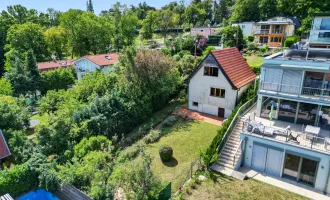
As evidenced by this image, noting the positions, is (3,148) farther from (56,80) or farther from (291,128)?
(56,80)

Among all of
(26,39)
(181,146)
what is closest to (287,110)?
(181,146)

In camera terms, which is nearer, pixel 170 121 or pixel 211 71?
pixel 211 71

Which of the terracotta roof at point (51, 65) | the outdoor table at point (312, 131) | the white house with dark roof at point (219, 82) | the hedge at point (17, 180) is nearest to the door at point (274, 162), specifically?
the outdoor table at point (312, 131)

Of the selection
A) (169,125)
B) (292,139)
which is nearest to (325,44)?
(292,139)

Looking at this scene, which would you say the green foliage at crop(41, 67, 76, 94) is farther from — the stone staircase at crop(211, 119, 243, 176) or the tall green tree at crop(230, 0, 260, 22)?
the tall green tree at crop(230, 0, 260, 22)

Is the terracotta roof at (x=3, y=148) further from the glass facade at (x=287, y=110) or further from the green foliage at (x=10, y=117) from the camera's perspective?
the glass facade at (x=287, y=110)

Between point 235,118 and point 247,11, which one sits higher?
point 247,11
